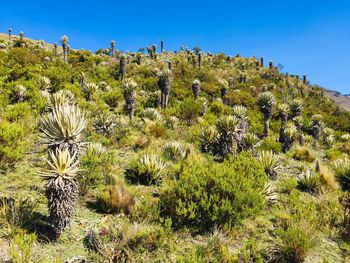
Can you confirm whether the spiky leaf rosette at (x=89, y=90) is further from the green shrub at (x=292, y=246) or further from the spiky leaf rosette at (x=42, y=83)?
the green shrub at (x=292, y=246)

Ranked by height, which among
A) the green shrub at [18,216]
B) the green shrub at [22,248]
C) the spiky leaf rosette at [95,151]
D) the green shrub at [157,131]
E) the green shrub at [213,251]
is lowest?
the green shrub at [213,251]

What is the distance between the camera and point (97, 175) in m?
7.96

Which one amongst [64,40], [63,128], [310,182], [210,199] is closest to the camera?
[63,128]

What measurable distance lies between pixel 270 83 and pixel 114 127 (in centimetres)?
2833

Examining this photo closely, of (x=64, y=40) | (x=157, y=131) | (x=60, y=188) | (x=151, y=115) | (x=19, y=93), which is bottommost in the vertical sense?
(x=60, y=188)

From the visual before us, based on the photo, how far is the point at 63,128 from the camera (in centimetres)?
→ 581

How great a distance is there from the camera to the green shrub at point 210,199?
6.68 m

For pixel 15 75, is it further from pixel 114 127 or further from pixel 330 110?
pixel 330 110

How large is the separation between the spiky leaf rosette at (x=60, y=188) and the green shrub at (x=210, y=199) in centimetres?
228

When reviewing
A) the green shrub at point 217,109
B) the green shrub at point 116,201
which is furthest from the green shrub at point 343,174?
the green shrub at point 217,109

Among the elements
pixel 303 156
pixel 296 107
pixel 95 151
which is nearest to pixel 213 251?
pixel 95 151

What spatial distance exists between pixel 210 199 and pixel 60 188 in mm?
3228

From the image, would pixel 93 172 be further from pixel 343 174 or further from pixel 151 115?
pixel 151 115

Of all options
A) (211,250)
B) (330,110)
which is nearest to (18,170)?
(211,250)
